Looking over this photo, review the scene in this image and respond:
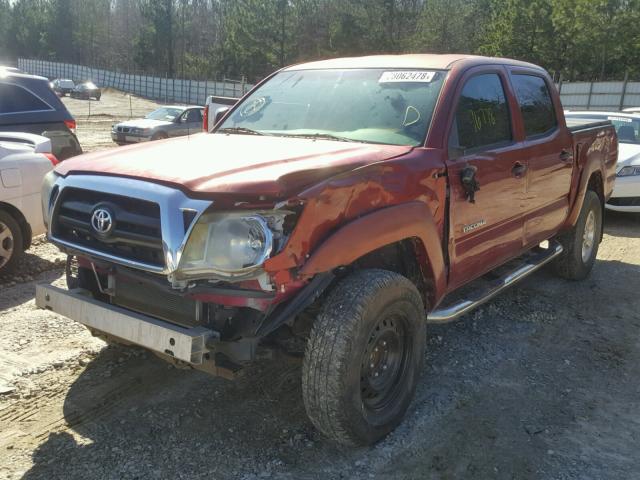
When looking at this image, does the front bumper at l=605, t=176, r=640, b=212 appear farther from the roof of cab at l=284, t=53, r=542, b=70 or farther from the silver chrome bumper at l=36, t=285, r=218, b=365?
the silver chrome bumper at l=36, t=285, r=218, b=365

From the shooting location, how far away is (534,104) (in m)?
4.87

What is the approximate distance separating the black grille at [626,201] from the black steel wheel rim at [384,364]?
22.3 ft

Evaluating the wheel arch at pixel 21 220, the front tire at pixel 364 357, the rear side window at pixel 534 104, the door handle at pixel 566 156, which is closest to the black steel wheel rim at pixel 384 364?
the front tire at pixel 364 357

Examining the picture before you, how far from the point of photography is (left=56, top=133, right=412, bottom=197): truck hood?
268cm

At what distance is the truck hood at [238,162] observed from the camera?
268 cm

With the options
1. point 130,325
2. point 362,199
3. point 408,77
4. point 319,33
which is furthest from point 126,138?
point 319,33

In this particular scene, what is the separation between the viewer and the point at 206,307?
288cm

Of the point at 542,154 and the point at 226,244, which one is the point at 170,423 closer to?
the point at 226,244

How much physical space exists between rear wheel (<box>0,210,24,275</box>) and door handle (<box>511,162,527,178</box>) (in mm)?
4224

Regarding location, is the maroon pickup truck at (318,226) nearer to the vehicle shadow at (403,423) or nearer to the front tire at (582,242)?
the vehicle shadow at (403,423)

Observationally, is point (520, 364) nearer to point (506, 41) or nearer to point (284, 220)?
point (284, 220)

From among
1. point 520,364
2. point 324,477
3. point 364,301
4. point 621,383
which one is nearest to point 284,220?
point 364,301

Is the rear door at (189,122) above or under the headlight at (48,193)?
under

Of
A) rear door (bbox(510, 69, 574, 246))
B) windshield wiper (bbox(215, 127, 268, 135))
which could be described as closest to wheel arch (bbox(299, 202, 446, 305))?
windshield wiper (bbox(215, 127, 268, 135))
